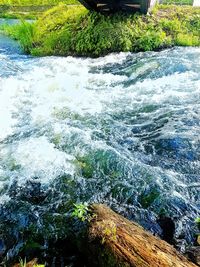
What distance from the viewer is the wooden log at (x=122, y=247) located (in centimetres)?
328

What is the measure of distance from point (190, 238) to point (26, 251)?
6.71 ft

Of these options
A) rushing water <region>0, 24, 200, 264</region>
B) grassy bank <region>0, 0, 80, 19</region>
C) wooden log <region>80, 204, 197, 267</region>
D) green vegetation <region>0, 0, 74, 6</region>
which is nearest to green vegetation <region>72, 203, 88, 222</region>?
wooden log <region>80, 204, 197, 267</region>

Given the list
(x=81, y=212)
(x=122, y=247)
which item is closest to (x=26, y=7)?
(x=81, y=212)

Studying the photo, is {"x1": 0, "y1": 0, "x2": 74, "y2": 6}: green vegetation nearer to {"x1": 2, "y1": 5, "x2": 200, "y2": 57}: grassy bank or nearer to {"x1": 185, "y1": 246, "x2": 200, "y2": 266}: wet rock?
{"x1": 2, "y1": 5, "x2": 200, "y2": 57}: grassy bank

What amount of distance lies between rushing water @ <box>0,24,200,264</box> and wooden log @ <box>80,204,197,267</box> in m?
0.73

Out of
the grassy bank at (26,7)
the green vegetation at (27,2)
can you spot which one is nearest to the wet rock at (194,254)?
the grassy bank at (26,7)

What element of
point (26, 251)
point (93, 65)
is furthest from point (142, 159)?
point (93, 65)

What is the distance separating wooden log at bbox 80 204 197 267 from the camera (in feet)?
10.8

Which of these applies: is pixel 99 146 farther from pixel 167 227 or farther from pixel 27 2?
pixel 27 2

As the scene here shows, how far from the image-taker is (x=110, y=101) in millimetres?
8211

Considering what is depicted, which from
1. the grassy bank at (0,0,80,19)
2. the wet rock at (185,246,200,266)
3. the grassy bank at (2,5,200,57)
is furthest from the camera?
the grassy bank at (0,0,80,19)

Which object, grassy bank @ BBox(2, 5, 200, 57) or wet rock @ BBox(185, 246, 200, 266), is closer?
wet rock @ BBox(185, 246, 200, 266)

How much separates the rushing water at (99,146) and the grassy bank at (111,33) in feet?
7.06

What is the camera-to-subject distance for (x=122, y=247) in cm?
345
